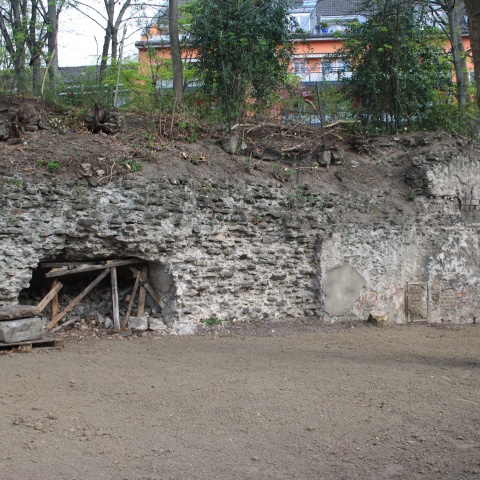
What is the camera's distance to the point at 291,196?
11734 millimetres

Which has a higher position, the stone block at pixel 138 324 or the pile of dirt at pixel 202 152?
the pile of dirt at pixel 202 152

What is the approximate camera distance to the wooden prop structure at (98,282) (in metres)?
9.84

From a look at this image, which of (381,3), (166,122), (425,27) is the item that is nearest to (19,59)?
(166,122)

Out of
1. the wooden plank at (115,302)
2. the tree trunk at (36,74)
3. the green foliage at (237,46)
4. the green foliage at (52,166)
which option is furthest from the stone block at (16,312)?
the tree trunk at (36,74)

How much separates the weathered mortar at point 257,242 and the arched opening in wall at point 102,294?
131mm

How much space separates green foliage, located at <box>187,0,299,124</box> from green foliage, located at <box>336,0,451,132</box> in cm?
206

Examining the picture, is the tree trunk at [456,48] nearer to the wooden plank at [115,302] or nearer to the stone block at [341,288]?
the stone block at [341,288]

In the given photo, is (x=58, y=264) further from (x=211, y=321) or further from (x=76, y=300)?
(x=211, y=321)

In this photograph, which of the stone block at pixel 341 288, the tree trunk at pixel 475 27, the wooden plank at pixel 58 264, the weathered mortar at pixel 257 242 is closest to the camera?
the tree trunk at pixel 475 27

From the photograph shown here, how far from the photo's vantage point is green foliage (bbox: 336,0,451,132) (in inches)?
573

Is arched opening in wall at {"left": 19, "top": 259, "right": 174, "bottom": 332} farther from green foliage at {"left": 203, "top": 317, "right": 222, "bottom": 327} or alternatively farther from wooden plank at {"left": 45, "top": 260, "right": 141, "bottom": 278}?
green foliage at {"left": 203, "top": 317, "right": 222, "bottom": 327}

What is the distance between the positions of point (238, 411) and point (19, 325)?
396 centimetres

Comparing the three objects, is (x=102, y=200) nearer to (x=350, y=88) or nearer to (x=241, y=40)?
(x=241, y=40)

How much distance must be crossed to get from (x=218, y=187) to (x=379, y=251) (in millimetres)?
3545
